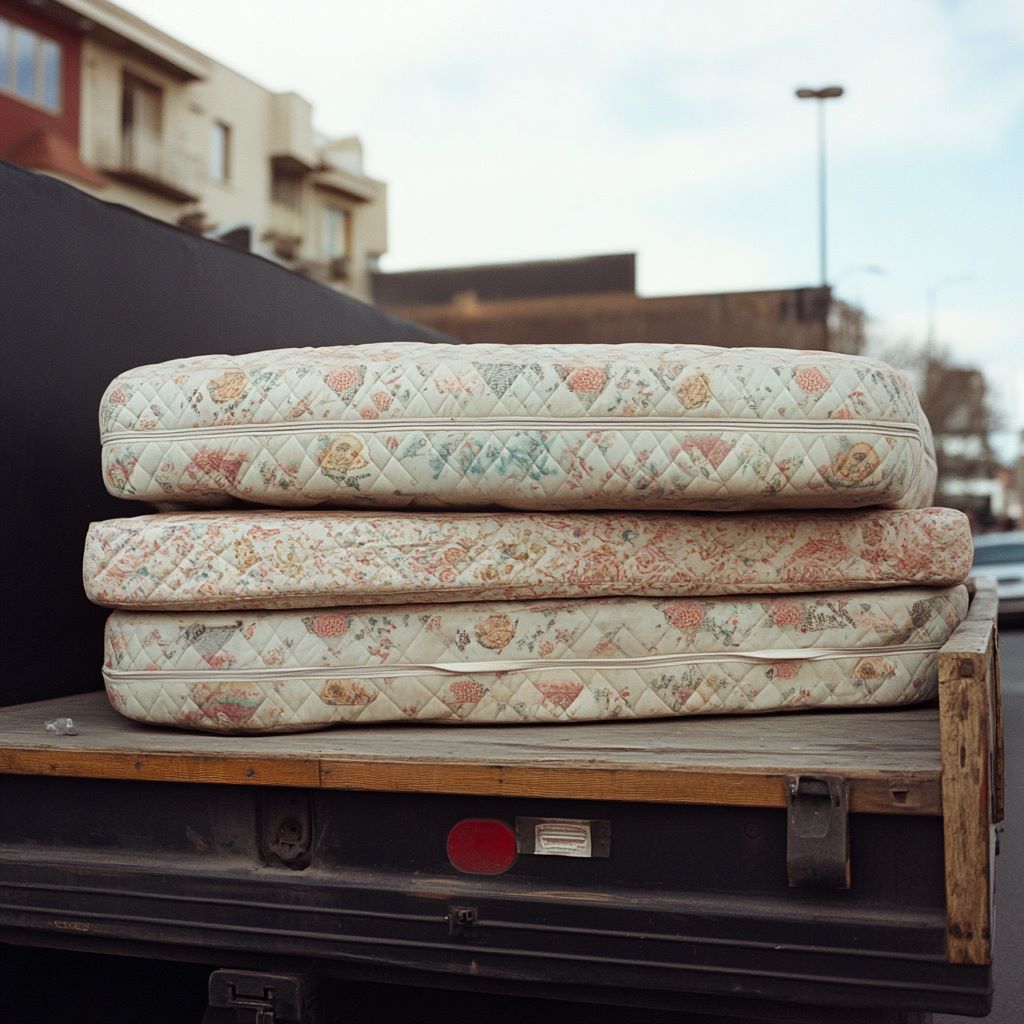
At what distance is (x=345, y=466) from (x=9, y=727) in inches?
32.1

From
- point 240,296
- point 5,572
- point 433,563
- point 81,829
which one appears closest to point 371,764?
point 433,563

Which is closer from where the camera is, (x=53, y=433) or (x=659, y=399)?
(x=659, y=399)

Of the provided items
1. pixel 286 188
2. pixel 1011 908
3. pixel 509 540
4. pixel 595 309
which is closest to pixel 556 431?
pixel 509 540

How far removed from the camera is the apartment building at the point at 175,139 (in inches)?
958

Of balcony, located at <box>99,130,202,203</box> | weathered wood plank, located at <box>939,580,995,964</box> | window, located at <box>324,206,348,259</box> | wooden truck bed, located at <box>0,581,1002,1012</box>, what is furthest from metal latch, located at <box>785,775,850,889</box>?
window, located at <box>324,206,348,259</box>

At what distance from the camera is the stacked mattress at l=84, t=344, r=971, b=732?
2.31 meters

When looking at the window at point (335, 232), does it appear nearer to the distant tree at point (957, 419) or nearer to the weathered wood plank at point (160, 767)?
the distant tree at point (957, 419)

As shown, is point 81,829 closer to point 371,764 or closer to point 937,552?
point 371,764

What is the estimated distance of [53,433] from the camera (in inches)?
111

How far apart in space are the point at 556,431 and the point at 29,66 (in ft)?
82.5

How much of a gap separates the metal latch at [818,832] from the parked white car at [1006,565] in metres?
12.9

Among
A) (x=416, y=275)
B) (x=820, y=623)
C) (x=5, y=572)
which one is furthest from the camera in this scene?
(x=416, y=275)

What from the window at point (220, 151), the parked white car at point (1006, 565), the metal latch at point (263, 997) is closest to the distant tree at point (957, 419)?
the window at point (220, 151)

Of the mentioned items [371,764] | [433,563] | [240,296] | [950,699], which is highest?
[240,296]
